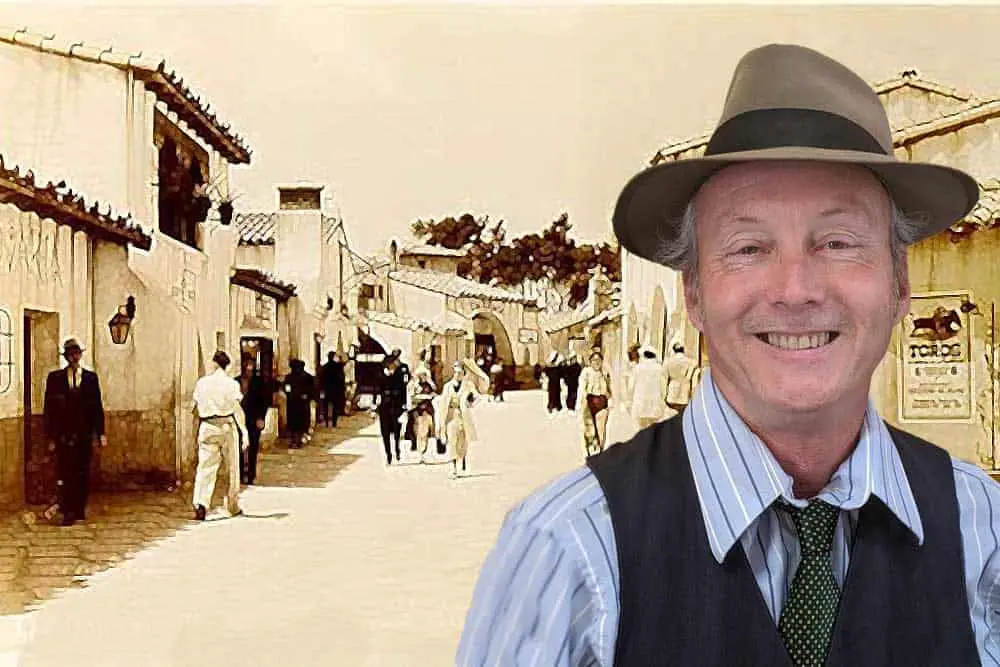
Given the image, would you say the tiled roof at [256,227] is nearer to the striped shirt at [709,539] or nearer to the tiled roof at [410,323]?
the tiled roof at [410,323]

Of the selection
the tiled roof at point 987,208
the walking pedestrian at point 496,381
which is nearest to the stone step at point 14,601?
the walking pedestrian at point 496,381

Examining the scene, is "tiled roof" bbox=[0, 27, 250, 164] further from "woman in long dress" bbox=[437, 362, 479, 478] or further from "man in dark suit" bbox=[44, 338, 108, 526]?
"woman in long dress" bbox=[437, 362, 479, 478]

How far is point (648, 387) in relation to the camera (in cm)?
209

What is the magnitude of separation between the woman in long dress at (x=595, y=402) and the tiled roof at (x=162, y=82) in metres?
0.84

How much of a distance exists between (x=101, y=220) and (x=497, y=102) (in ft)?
2.73

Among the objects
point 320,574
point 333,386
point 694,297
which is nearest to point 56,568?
point 320,574

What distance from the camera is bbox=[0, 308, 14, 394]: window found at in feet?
6.50

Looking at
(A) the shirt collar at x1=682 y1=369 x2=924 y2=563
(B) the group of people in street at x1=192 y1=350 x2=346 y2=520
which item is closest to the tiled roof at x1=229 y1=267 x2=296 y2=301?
(B) the group of people in street at x1=192 y1=350 x2=346 y2=520

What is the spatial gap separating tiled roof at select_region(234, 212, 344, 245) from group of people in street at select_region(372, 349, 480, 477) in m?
0.29

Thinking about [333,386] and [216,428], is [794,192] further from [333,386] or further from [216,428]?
[216,428]

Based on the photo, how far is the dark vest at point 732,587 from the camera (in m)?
1.03

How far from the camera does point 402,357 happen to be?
2154 millimetres

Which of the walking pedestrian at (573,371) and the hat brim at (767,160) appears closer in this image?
the hat brim at (767,160)

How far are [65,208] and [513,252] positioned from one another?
0.89 m
